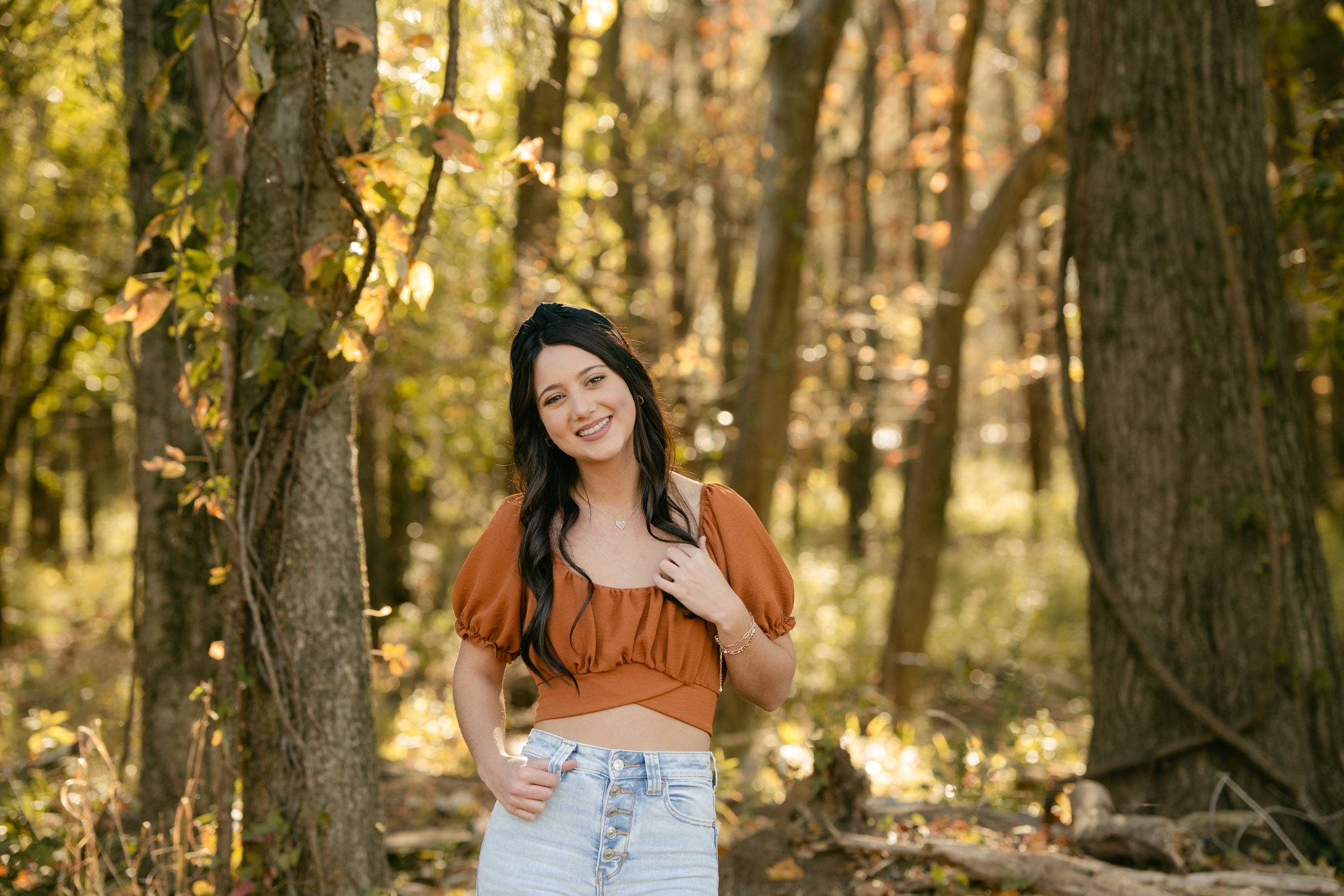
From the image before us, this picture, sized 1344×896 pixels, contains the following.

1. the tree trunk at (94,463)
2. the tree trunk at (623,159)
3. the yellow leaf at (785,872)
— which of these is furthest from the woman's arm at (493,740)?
the tree trunk at (94,463)

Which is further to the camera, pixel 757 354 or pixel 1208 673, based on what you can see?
pixel 757 354

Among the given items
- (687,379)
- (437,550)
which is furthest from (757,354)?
(437,550)

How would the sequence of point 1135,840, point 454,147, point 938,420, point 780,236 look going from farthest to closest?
point 938,420 < point 780,236 < point 1135,840 < point 454,147

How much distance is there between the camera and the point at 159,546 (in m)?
4.38

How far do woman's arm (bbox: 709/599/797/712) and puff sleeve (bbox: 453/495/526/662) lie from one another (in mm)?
444

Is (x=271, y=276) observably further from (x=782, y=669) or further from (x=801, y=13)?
(x=801, y=13)

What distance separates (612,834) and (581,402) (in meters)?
0.87

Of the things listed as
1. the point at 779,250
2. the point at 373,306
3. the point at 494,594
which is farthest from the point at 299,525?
the point at 779,250

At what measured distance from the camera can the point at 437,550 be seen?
14.7 meters

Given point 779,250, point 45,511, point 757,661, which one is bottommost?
point 757,661

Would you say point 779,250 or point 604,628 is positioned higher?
point 779,250

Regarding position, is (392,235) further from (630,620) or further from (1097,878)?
(1097,878)

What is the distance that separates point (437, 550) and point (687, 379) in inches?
280

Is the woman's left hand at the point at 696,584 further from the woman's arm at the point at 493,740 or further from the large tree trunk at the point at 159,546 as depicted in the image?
the large tree trunk at the point at 159,546
